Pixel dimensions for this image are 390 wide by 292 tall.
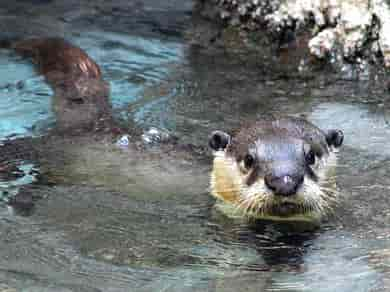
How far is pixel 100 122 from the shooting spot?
223 inches

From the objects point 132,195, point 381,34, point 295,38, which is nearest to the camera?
point 132,195

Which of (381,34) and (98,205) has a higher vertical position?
(381,34)

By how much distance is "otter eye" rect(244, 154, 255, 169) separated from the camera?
4.38 metres

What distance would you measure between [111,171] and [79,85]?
3.89 ft

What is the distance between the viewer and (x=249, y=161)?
174 inches

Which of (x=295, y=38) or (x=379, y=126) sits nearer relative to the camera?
(x=379, y=126)

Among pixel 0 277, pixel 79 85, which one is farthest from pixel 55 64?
pixel 0 277

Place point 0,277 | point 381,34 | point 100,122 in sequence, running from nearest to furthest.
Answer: point 0,277
point 100,122
point 381,34

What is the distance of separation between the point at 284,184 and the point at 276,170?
100 millimetres

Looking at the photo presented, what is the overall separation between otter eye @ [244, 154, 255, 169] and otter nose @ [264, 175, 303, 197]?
286 mm

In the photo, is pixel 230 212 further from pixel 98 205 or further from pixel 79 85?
pixel 79 85

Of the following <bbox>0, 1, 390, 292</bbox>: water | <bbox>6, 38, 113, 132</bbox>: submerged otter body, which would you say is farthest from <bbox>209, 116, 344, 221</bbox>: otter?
<bbox>6, 38, 113, 132</bbox>: submerged otter body

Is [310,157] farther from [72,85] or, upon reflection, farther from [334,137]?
[72,85]

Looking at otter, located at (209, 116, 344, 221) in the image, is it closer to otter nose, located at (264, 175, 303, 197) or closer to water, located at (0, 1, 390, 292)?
otter nose, located at (264, 175, 303, 197)
